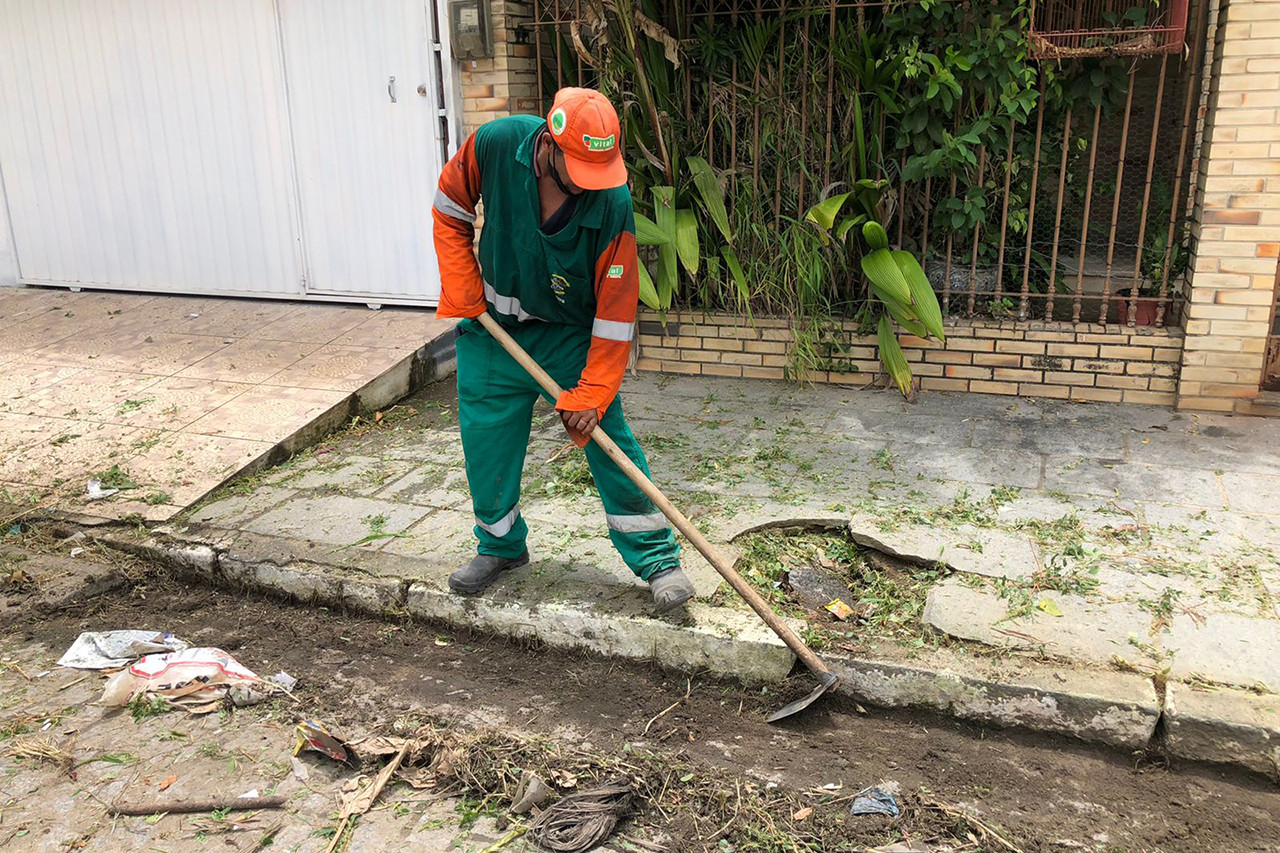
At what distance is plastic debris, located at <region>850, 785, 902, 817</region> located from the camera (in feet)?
9.45

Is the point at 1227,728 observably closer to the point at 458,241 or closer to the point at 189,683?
the point at 458,241

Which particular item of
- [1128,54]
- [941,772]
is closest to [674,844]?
[941,772]

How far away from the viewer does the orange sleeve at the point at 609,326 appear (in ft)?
11.3

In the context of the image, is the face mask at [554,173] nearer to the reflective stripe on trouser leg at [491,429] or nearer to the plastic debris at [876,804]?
the reflective stripe on trouser leg at [491,429]

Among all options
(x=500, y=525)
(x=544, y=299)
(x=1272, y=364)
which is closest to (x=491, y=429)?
(x=500, y=525)

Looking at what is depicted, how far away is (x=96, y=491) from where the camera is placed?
4918 millimetres

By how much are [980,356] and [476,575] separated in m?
3.45

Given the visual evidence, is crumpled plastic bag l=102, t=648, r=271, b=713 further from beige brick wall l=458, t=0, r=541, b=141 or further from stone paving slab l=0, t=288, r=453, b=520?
beige brick wall l=458, t=0, r=541, b=141

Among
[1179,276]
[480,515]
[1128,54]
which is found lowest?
[480,515]

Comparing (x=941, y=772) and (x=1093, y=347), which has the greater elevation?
(x=1093, y=347)

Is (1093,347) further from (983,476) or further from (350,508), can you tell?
(350,508)

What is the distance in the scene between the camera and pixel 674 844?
279 cm

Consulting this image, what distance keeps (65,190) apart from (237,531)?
191 inches

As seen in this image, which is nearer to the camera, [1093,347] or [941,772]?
[941,772]
